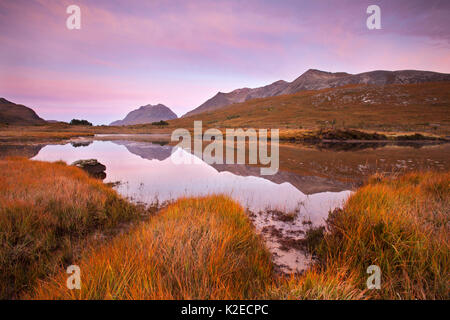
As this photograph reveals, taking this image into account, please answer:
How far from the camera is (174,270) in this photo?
2408 millimetres

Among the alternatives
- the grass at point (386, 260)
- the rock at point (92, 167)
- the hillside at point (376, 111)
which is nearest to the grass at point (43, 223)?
the grass at point (386, 260)

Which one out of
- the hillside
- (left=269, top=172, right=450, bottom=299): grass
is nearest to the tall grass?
(left=269, top=172, right=450, bottom=299): grass

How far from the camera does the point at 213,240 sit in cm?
324

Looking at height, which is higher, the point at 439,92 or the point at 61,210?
the point at 439,92

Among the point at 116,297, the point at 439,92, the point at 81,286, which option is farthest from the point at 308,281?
the point at 439,92

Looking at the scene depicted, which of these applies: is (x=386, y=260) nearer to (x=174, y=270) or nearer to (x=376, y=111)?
(x=174, y=270)

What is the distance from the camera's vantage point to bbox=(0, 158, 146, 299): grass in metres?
3.03

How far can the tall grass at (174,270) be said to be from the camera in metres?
2.02

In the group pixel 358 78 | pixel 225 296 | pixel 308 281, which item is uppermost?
pixel 358 78

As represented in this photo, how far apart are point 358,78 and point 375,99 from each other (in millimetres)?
122755

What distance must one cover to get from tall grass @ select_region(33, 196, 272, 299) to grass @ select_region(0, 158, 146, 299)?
2.09 feet

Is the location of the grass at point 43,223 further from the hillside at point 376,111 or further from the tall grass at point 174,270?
the hillside at point 376,111
